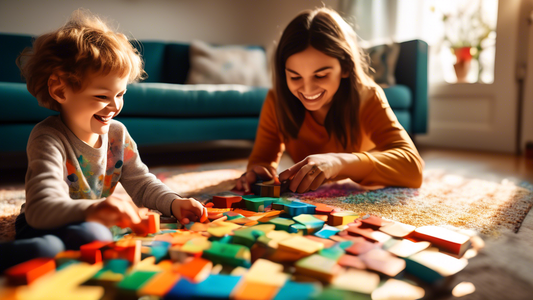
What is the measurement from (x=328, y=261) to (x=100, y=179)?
0.54 meters

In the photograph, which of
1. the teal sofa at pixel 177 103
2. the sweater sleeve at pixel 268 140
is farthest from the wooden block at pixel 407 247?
the teal sofa at pixel 177 103

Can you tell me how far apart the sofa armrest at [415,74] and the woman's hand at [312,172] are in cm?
172

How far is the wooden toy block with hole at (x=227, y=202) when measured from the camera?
3.08 feet

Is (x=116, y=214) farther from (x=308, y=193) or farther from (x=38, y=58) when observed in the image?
(x=308, y=193)

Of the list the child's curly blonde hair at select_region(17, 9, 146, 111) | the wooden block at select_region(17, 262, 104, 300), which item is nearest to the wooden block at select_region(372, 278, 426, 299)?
the wooden block at select_region(17, 262, 104, 300)

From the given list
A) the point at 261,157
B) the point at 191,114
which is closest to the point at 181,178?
the point at 261,157

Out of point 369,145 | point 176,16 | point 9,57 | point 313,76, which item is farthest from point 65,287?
point 176,16

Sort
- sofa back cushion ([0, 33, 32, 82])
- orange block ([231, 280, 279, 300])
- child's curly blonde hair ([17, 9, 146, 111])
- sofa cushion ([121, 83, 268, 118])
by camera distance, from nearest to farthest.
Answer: orange block ([231, 280, 279, 300]), child's curly blonde hair ([17, 9, 146, 111]), sofa cushion ([121, 83, 268, 118]), sofa back cushion ([0, 33, 32, 82])

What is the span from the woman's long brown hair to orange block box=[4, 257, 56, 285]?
844 mm

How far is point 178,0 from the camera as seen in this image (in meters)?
3.10

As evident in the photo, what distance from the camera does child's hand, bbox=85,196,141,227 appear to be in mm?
576

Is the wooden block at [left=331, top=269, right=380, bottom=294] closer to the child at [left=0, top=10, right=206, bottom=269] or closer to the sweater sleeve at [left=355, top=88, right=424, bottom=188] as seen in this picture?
the child at [left=0, top=10, right=206, bottom=269]

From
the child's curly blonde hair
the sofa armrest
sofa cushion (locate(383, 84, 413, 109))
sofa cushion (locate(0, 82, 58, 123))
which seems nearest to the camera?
the child's curly blonde hair

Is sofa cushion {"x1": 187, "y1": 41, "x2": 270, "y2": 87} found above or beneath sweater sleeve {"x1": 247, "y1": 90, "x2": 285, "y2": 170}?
above
